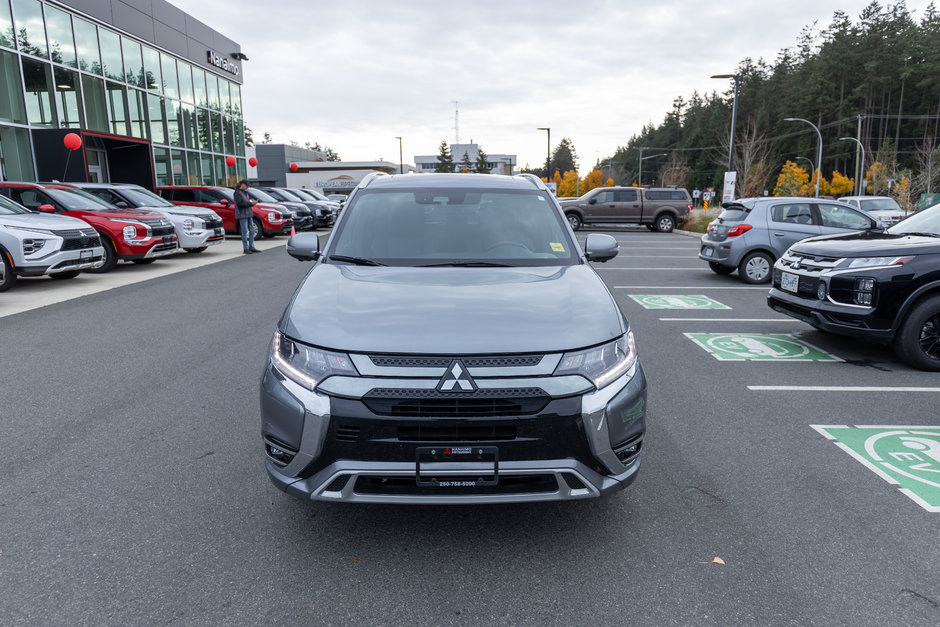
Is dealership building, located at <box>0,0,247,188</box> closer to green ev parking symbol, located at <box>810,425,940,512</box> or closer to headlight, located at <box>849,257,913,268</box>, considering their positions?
headlight, located at <box>849,257,913,268</box>

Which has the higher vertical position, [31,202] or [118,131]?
[118,131]

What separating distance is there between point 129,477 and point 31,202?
11.9 metres

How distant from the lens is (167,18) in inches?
1201

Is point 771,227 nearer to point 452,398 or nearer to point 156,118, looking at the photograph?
point 452,398

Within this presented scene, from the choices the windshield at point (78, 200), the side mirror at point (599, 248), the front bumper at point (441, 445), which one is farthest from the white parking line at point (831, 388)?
the windshield at point (78, 200)

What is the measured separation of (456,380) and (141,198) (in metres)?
15.5

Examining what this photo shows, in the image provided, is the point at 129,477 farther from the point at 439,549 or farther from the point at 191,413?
the point at 439,549

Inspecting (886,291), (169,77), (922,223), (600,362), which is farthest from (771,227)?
(169,77)

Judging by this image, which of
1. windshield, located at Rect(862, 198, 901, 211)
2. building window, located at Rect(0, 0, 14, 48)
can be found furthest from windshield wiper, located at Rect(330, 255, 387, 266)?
windshield, located at Rect(862, 198, 901, 211)

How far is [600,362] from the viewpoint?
9.48ft

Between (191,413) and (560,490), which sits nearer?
(560,490)

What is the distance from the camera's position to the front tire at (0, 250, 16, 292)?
10.1m

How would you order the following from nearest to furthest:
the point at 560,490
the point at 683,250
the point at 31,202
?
1. the point at 560,490
2. the point at 31,202
3. the point at 683,250

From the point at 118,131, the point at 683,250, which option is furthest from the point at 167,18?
the point at 683,250
